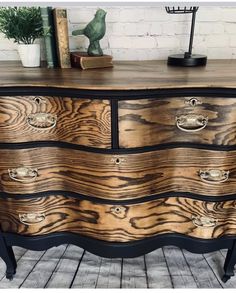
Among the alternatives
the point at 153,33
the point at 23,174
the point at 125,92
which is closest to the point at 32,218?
the point at 23,174

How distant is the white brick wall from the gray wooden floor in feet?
3.45

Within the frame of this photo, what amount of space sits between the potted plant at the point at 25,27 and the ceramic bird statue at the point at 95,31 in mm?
177

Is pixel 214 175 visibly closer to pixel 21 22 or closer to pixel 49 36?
pixel 49 36

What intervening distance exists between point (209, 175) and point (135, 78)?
1.45 ft

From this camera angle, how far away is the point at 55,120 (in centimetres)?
93

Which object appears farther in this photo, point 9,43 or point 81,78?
point 9,43

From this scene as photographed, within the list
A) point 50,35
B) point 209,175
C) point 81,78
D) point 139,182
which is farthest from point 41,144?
point 209,175

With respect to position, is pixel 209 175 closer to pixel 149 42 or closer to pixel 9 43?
pixel 149 42

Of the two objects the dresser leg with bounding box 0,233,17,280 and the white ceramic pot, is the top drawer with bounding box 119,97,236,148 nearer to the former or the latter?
the white ceramic pot

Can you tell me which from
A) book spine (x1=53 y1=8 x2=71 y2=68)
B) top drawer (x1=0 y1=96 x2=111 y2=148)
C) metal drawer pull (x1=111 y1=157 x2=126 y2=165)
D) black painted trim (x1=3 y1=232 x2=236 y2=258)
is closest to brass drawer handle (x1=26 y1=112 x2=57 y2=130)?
top drawer (x1=0 y1=96 x2=111 y2=148)

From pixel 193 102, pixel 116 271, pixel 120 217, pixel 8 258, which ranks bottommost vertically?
pixel 116 271

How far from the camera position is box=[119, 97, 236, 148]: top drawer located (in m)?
0.88

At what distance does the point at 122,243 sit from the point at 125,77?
64cm

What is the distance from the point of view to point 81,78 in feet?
3.13
